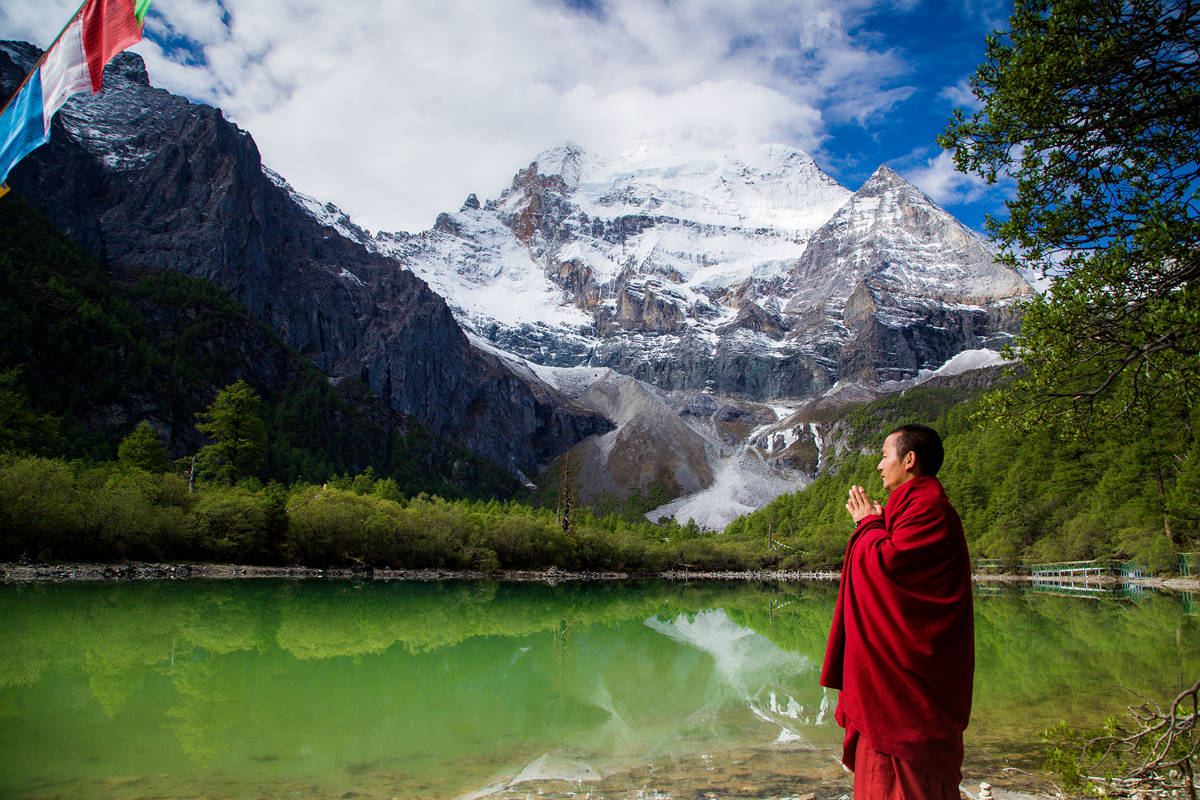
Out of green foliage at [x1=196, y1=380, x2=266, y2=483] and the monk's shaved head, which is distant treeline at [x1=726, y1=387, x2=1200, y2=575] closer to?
the monk's shaved head

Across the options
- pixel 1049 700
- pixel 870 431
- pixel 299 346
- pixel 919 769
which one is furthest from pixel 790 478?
pixel 919 769

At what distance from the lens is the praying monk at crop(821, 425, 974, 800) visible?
3.87 m

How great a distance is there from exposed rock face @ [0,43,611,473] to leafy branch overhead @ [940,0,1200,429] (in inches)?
5667

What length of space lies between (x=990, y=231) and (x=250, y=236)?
166916mm

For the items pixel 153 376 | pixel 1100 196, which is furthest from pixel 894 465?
pixel 153 376

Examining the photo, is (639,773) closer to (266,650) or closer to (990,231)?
(990,231)

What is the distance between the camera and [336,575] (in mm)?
49875

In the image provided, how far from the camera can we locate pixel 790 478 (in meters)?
189

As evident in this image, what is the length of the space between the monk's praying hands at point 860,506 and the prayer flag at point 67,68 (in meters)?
8.57

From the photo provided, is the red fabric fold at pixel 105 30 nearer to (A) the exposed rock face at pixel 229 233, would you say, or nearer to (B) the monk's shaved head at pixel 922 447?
(B) the monk's shaved head at pixel 922 447

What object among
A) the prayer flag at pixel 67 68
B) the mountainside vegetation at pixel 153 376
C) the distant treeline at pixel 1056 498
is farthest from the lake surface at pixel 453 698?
the mountainside vegetation at pixel 153 376

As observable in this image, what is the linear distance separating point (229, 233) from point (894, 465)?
163758 mm

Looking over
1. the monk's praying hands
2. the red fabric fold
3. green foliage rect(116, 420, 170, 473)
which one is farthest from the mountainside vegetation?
the monk's praying hands

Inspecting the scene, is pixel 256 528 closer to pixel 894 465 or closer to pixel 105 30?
pixel 105 30
